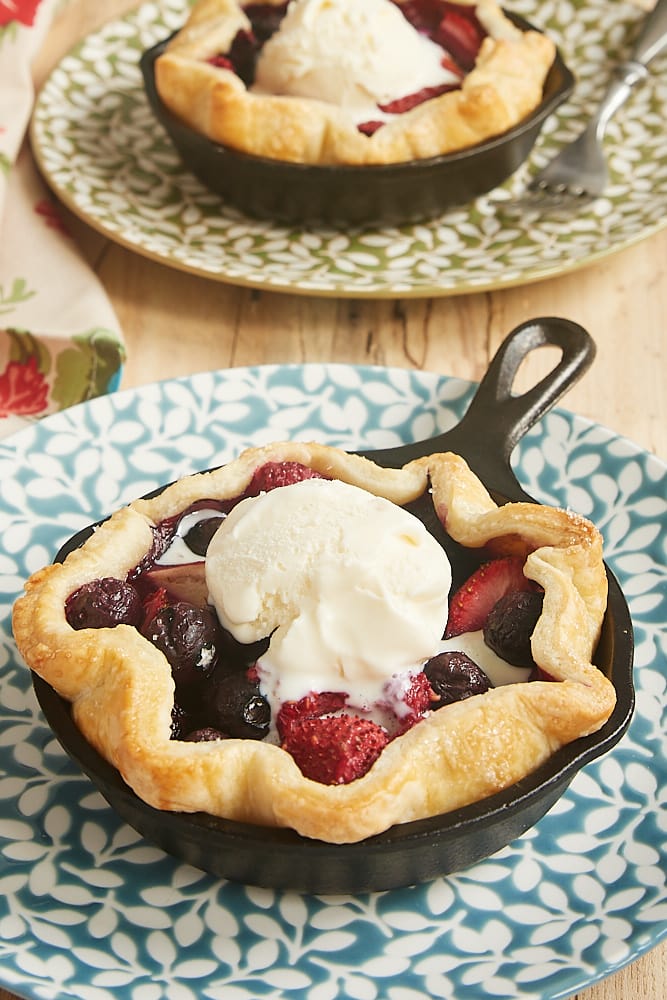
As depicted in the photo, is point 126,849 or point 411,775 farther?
point 126,849

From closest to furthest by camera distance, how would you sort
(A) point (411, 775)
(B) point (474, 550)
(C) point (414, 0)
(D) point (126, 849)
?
1. (A) point (411, 775)
2. (D) point (126, 849)
3. (B) point (474, 550)
4. (C) point (414, 0)

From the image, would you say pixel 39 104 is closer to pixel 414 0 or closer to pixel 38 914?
pixel 414 0

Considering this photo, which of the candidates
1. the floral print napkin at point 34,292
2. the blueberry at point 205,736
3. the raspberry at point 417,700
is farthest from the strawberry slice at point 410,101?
the blueberry at point 205,736

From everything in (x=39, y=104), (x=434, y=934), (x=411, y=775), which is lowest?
(x=39, y=104)

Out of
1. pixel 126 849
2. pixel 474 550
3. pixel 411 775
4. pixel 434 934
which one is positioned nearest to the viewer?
pixel 411 775

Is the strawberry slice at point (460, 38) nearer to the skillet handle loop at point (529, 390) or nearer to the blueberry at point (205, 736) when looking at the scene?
the skillet handle loop at point (529, 390)

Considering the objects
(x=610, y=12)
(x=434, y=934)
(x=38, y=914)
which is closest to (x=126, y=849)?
(x=38, y=914)

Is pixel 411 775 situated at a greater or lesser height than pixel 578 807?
greater

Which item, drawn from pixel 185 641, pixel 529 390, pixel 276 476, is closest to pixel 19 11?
pixel 529 390
